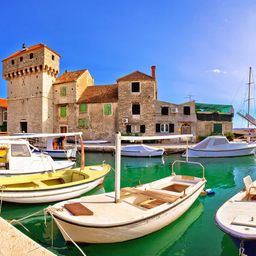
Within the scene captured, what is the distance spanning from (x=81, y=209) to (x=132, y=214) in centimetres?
122

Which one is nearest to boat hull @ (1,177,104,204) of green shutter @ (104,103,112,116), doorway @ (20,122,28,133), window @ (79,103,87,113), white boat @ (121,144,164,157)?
white boat @ (121,144,164,157)

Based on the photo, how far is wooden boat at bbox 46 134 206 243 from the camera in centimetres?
484

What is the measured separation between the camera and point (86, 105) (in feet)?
102

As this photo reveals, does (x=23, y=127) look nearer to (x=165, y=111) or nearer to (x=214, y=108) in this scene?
(x=165, y=111)

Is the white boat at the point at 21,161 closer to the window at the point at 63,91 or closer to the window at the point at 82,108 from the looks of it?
the window at the point at 82,108

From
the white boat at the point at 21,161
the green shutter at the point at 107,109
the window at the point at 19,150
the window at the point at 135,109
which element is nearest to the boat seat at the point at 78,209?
the white boat at the point at 21,161

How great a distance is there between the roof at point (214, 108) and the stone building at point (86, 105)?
349mm

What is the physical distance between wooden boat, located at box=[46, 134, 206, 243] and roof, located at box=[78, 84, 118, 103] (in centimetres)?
2458

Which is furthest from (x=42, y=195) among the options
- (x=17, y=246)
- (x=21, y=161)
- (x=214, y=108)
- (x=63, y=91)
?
(x=214, y=108)

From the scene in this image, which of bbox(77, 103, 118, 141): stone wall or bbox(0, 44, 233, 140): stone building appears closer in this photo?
bbox(0, 44, 233, 140): stone building

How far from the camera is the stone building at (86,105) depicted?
29.8m

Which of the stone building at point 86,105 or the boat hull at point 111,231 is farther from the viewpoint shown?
the stone building at point 86,105

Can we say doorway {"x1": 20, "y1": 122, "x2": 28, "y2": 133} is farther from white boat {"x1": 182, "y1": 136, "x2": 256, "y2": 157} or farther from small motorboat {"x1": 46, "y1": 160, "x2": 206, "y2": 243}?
small motorboat {"x1": 46, "y1": 160, "x2": 206, "y2": 243}

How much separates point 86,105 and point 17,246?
1110 inches
